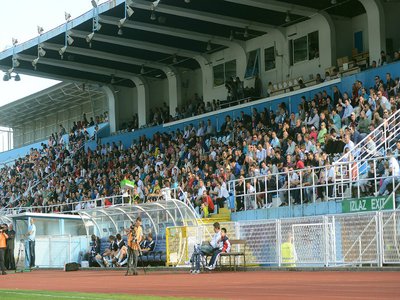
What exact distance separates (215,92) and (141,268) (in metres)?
17.9

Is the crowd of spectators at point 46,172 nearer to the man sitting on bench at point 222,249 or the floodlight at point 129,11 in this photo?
the floodlight at point 129,11

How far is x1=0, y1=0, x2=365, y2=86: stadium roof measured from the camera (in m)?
40.6

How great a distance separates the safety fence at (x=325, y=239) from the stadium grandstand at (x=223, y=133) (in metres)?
0.04

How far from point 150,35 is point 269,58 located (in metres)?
6.18

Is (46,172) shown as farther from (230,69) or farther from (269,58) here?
(269,58)

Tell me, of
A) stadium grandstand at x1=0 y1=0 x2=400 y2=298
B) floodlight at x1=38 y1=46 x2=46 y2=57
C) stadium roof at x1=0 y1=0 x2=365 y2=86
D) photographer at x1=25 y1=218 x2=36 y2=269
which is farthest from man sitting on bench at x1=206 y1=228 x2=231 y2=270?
floodlight at x1=38 y1=46 x2=46 y2=57

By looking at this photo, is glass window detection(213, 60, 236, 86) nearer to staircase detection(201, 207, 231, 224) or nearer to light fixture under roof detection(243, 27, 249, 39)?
light fixture under roof detection(243, 27, 249, 39)

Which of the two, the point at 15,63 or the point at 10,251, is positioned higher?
the point at 15,63

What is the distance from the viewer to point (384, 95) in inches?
1218

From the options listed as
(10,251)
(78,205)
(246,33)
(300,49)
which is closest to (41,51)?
(78,205)

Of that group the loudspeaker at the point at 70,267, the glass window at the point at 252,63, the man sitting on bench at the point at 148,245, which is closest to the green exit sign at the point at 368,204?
the man sitting on bench at the point at 148,245

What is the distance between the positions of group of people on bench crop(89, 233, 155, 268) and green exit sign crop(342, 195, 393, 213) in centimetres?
Result: 902

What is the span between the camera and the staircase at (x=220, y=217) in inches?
1286

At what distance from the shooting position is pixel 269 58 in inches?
1753
